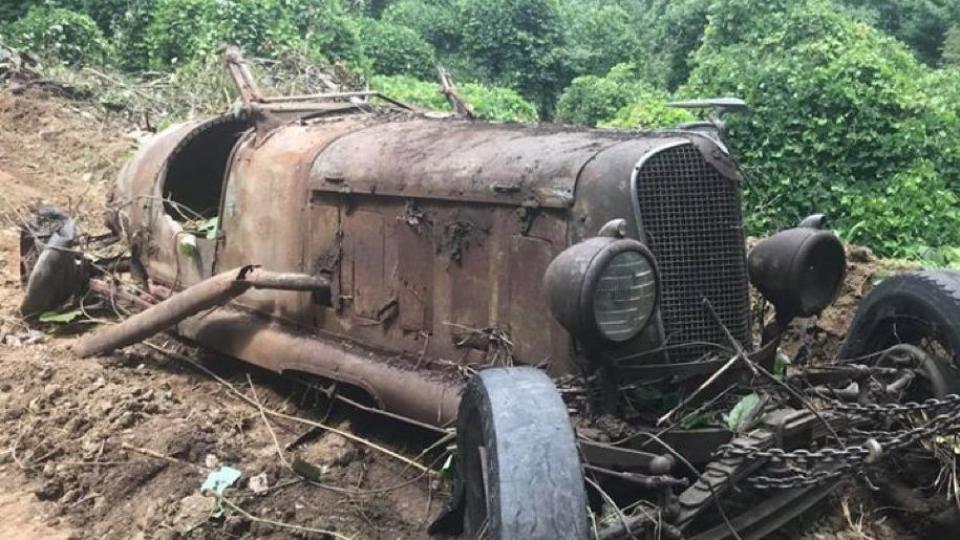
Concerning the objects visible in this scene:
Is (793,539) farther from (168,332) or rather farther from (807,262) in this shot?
(168,332)

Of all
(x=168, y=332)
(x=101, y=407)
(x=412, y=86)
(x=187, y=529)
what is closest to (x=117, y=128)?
(x=412, y=86)

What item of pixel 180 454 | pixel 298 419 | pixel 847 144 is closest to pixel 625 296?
pixel 298 419

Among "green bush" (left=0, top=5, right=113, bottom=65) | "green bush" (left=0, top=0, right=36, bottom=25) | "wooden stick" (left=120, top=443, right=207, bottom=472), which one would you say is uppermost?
"green bush" (left=0, top=0, right=36, bottom=25)

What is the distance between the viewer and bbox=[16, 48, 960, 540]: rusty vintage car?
11.7 feet

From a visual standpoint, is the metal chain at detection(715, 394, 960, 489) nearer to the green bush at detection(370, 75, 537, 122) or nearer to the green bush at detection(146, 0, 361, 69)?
the green bush at detection(370, 75, 537, 122)

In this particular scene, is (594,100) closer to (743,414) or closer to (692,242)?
(692,242)

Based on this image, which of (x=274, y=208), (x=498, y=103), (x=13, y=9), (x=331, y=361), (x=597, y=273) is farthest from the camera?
(x=13, y=9)

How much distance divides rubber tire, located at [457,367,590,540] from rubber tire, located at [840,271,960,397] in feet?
6.70

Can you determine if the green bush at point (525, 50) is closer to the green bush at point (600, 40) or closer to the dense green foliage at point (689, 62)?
the dense green foliage at point (689, 62)

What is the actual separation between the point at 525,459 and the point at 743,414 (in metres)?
1.20

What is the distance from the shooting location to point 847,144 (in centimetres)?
1033

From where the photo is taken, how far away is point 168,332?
6.90 m

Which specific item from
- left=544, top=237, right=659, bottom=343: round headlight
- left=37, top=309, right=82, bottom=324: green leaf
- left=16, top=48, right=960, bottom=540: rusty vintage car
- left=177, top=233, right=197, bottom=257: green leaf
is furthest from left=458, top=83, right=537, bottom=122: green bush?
left=544, top=237, right=659, bottom=343: round headlight

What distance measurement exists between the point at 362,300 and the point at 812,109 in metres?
6.94
